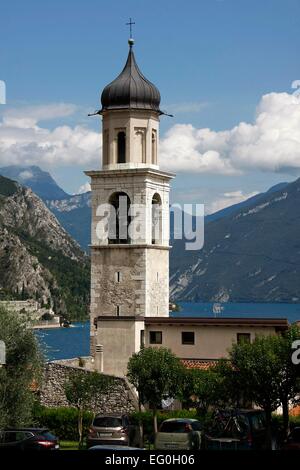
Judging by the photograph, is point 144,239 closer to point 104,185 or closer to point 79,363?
point 104,185

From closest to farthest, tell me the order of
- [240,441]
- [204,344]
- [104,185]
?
[240,441] < [204,344] < [104,185]

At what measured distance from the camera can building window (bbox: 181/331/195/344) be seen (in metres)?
52.6

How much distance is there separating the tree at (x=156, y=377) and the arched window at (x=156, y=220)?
1347 cm

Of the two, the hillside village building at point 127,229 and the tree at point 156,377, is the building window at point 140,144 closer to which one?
the hillside village building at point 127,229

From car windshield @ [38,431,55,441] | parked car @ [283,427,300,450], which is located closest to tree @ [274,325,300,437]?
parked car @ [283,427,300,450]

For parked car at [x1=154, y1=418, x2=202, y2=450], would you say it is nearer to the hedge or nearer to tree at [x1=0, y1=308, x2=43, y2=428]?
tree at [x1=0, y1=308, x2=43, y2=428]

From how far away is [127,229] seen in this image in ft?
183

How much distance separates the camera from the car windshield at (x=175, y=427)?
107 feet

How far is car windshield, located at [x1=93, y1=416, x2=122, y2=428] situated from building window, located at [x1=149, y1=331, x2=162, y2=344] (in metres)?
17.4

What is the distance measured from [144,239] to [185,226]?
17.5 ft

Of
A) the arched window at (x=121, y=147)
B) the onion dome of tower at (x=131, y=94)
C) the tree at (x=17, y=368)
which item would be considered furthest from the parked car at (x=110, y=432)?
the onion dome of tower at (x=131, y=94)
